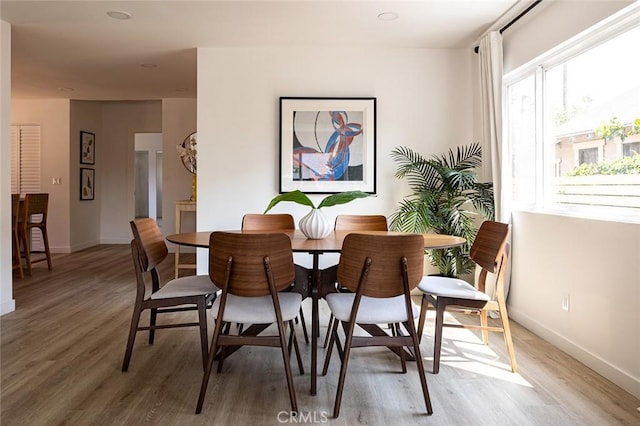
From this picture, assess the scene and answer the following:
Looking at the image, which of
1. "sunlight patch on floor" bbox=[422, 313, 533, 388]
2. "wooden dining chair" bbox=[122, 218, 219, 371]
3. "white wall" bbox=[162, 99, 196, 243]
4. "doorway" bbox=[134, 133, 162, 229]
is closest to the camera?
"wooden dining chair" bbox=[122, 218, 219, 371]

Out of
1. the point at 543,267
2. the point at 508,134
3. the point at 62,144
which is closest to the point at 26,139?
the point at 62,144

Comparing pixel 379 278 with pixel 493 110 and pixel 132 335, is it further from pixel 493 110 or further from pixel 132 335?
pixel 493 110

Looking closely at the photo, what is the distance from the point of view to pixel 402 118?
14.6 ft

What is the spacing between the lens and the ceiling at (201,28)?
3.39 m

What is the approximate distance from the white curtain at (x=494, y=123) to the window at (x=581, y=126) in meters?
0.11

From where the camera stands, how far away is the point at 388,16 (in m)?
3.57

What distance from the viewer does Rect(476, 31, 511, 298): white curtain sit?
366 centimetres

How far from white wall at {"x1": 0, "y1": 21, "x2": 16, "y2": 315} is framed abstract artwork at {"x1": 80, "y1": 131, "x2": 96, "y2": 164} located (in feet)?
13.0

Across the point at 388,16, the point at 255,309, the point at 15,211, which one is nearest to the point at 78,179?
the point at 15,211

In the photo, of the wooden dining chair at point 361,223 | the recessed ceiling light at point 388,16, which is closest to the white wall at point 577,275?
the recessed ceiling light at point 388,16

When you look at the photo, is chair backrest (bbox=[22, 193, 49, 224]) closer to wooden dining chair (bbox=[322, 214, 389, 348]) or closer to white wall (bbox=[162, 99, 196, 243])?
white wall (bbox=[162, 99, 196, 243])

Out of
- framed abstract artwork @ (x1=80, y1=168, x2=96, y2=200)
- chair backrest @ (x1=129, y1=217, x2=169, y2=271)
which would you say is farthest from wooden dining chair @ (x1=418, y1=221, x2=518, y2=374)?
framed abstract artwork @ (x1=80, y1=168, x2=96, y2=200)

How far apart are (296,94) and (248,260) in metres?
2.70

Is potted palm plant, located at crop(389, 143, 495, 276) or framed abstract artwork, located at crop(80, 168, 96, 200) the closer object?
potted palm plant, located at crop(389, 143, 495, 276)
